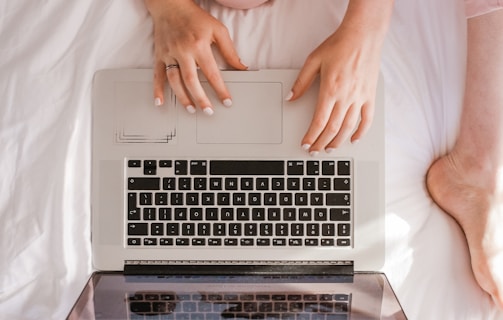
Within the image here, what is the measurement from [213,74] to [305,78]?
0.14 m

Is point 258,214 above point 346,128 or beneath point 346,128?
beneath

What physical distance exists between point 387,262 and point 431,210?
0.12 m

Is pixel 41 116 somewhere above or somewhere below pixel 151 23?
below

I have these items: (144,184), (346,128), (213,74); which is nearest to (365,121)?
(346,128)

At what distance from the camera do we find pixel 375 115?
2.95 feet

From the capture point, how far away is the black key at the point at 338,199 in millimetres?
894

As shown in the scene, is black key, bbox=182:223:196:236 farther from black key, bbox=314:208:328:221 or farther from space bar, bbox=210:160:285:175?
black key, bbox=314:208:328:221

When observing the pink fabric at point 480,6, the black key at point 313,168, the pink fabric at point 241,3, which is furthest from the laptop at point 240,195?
the pink fabric at point 480,6

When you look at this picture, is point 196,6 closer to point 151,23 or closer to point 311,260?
point 151,23

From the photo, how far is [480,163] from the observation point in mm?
958

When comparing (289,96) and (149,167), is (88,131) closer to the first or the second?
(149,167)

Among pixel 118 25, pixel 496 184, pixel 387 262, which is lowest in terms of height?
pixel 387 262

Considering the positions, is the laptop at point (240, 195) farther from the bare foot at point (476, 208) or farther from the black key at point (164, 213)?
the bare foot at point (476, 208)

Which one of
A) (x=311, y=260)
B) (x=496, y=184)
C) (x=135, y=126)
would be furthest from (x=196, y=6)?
(x=496, y=184)
